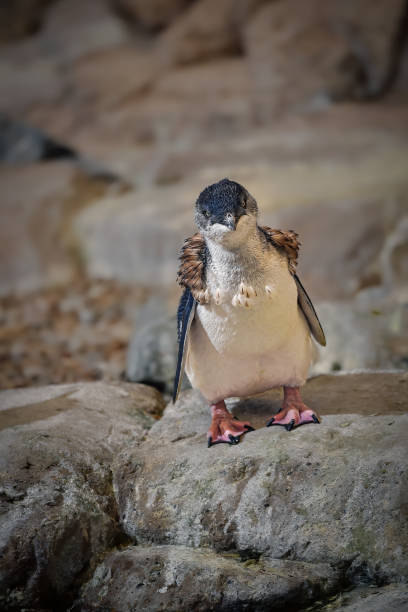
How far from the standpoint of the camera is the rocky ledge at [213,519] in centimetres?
166

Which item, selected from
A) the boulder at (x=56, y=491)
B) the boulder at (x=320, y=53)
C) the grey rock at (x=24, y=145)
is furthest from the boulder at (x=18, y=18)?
the boulder at (x=56, y=491)

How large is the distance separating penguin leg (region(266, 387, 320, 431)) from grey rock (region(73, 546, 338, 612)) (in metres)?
0.48

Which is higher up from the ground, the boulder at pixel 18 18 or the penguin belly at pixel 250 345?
the boulder at pixel 18 18

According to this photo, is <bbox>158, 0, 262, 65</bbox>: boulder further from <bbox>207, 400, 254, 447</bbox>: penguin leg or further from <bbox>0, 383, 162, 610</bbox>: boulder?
<bbox>207, 400, 254, 447</bbox>: penguin leg

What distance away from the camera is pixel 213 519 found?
1855 millimetres

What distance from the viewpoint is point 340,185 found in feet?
17.4

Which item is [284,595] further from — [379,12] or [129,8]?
[129,8]

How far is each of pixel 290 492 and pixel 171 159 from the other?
543cm

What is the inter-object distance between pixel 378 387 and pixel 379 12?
5.77 meters

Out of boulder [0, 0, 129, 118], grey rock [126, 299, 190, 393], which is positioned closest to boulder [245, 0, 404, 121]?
boulder [0, 0, 129, 118]

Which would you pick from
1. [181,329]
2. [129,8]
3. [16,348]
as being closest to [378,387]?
[181,329]

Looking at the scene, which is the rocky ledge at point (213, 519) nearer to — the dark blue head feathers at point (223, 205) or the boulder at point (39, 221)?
the dark blue head feathers at point (223, 205)

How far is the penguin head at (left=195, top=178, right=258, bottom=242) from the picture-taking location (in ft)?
5.84

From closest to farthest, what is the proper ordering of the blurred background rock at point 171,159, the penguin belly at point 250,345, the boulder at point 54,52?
the penguin belly at point 250,345
the blurred background rock at point 171,159
the boulder at point 54,52
